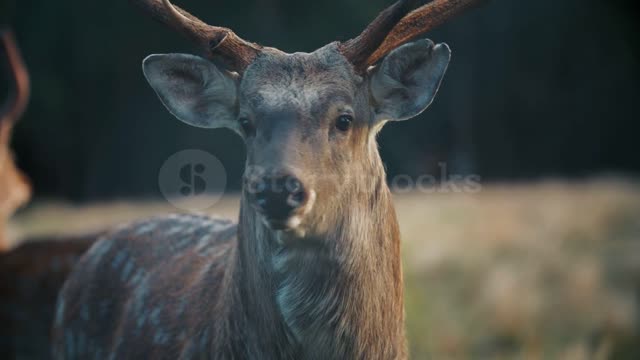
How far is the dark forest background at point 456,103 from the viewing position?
20234 millimetres

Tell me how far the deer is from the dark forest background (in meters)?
15.3

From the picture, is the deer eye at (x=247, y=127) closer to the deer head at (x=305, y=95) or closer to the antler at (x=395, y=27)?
the deer head at (x=305, y=95)

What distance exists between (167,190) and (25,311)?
11.8 meters

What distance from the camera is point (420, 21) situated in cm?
404

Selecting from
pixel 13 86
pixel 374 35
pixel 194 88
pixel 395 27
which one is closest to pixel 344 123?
pixel 374 35

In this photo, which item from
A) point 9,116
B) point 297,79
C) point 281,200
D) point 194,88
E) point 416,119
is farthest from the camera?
point 416,119

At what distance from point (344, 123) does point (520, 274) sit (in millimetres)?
6838

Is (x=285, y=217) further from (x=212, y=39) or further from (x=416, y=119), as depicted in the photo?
(x=416, y=119)

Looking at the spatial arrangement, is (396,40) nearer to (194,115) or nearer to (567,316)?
(194,115)

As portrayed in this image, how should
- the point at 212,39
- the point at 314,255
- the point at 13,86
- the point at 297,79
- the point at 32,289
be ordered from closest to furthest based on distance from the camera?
1. the point at 314,255
2. the point at 297,79
3. the point at 212,39
4. the point at 32,289
5. the point at 13,86

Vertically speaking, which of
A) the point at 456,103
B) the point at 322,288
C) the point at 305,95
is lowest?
the point at 322,288

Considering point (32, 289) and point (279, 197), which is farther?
point (32, 289)

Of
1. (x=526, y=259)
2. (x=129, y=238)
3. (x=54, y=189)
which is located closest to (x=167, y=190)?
(x=54, y=189)

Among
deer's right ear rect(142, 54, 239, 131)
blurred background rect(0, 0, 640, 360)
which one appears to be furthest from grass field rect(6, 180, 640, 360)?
deer's right ear rect(142, 54, 239, 131)
